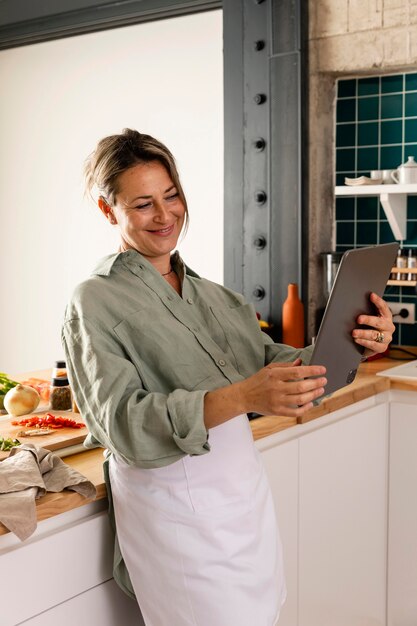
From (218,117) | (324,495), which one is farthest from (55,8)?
(324,495)

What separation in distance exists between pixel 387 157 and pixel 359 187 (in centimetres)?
22

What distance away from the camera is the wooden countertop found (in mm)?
1529

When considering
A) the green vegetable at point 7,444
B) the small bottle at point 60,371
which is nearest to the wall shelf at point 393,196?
the small bottle at point 60,371

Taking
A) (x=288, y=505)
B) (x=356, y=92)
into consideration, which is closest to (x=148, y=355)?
(x=288, y=505)

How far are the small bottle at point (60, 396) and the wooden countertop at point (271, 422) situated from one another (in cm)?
35

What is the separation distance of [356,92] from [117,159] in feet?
6.08

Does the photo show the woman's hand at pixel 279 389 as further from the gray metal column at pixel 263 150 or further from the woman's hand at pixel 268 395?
the gray metal column at pixel 263 150

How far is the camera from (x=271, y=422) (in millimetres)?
2199

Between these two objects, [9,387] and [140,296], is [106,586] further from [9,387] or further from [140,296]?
[9,387]

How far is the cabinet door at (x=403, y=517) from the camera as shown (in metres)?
2.70

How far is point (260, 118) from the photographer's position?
306 cm

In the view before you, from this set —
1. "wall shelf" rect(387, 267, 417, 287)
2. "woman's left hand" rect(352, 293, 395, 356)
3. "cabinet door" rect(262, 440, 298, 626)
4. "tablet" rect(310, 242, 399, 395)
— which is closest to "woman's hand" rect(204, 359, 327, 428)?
"tablet" rect(310, 242, 399, 395)

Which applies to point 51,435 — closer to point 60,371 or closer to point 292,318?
point 60,371

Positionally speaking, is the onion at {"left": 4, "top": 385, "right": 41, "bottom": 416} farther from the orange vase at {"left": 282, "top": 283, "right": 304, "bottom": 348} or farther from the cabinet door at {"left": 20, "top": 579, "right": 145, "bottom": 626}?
the orange vase at {"left": 282, "top": 283, "right": 304, "bottom": 348}
